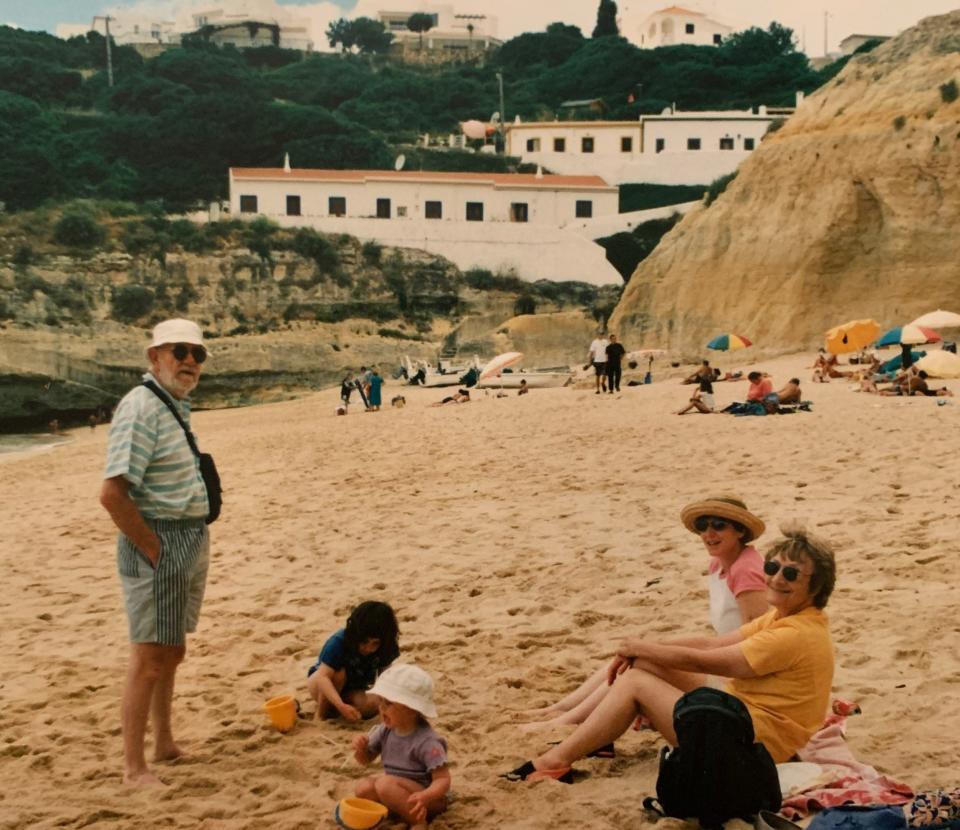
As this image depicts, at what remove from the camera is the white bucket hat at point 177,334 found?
3654 mm

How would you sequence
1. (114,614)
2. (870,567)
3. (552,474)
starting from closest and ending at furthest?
(870,567), (114,614), (552,474)

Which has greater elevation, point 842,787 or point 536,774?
point 842,787

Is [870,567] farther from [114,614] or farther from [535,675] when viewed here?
[114,614]

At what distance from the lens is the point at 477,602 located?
5922 millimetres

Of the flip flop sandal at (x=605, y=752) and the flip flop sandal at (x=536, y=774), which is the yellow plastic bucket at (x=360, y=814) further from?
the flip flop sandal at (x=605, y=752)

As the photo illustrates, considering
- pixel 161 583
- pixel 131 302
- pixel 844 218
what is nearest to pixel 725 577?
pixel 161 583

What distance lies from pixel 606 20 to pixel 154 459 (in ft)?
319

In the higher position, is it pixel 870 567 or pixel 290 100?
pixel 290 100

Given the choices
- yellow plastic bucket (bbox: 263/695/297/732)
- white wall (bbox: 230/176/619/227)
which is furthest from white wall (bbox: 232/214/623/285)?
yellow plastic bucket (bbox: 263/695/297/732)

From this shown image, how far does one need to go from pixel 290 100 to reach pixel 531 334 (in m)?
45.6

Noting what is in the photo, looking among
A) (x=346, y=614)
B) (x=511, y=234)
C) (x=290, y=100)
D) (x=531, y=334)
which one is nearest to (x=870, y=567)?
(x=346, y=614)

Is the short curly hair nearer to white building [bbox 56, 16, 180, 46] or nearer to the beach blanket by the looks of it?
the beach blanket

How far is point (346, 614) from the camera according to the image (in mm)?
5945

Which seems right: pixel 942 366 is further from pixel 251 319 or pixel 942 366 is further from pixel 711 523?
pixel 251 319
